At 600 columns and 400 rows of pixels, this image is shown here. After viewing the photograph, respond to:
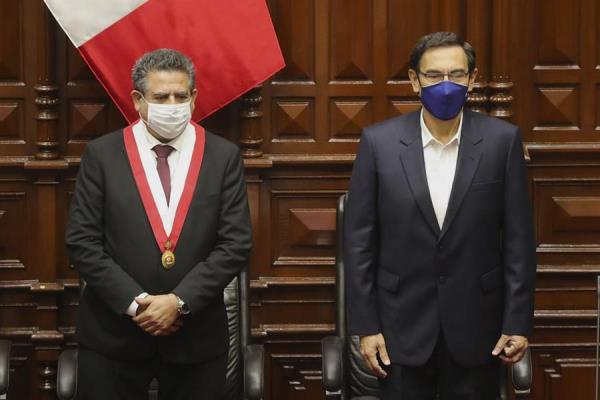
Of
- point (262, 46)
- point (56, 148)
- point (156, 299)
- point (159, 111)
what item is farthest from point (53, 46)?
point (156, 299)

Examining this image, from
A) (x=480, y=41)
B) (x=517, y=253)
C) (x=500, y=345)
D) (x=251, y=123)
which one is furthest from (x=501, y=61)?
(x=500, y=345)

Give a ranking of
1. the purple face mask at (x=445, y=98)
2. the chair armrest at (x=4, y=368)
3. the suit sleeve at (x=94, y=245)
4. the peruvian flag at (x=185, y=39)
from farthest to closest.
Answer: the peruvian flag at (x=185, y=39) → the chair armrest at (x=4, y=368) → the suit sleeve at (x=94, y=245) → the purple face mask at (x=445, y=98)

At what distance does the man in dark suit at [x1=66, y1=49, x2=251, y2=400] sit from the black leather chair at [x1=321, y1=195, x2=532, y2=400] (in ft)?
1.25

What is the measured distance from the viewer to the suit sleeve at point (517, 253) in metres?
3.75

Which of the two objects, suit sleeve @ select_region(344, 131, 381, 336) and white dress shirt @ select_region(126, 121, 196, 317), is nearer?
suit sleeve @ select_region(344, 131, 381, 336)

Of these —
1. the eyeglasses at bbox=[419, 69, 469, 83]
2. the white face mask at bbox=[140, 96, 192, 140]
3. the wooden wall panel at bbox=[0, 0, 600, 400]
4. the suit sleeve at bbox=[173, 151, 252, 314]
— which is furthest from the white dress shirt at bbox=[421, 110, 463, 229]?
the wooden wall panel at bbox=[0, 0, 600, 400]

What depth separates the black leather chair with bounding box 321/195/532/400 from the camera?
4.19 m

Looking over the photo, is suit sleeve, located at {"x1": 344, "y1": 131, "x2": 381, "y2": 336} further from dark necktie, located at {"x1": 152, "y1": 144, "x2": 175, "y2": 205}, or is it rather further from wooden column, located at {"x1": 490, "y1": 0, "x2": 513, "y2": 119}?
wooden column, located at {"x1": 490, "y1": 0, "x2": 513, "y2": 119}

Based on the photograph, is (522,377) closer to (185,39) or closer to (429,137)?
(429,137)

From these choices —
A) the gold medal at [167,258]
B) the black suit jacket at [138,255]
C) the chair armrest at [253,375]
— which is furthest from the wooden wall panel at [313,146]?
the gold medal at [167,258]

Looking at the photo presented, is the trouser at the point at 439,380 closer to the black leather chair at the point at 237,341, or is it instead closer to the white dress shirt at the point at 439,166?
the white dress shirt at the point at 439,166

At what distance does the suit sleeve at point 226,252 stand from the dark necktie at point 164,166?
16 cm

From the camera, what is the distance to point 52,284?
194 inches

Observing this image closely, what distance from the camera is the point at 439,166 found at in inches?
149
